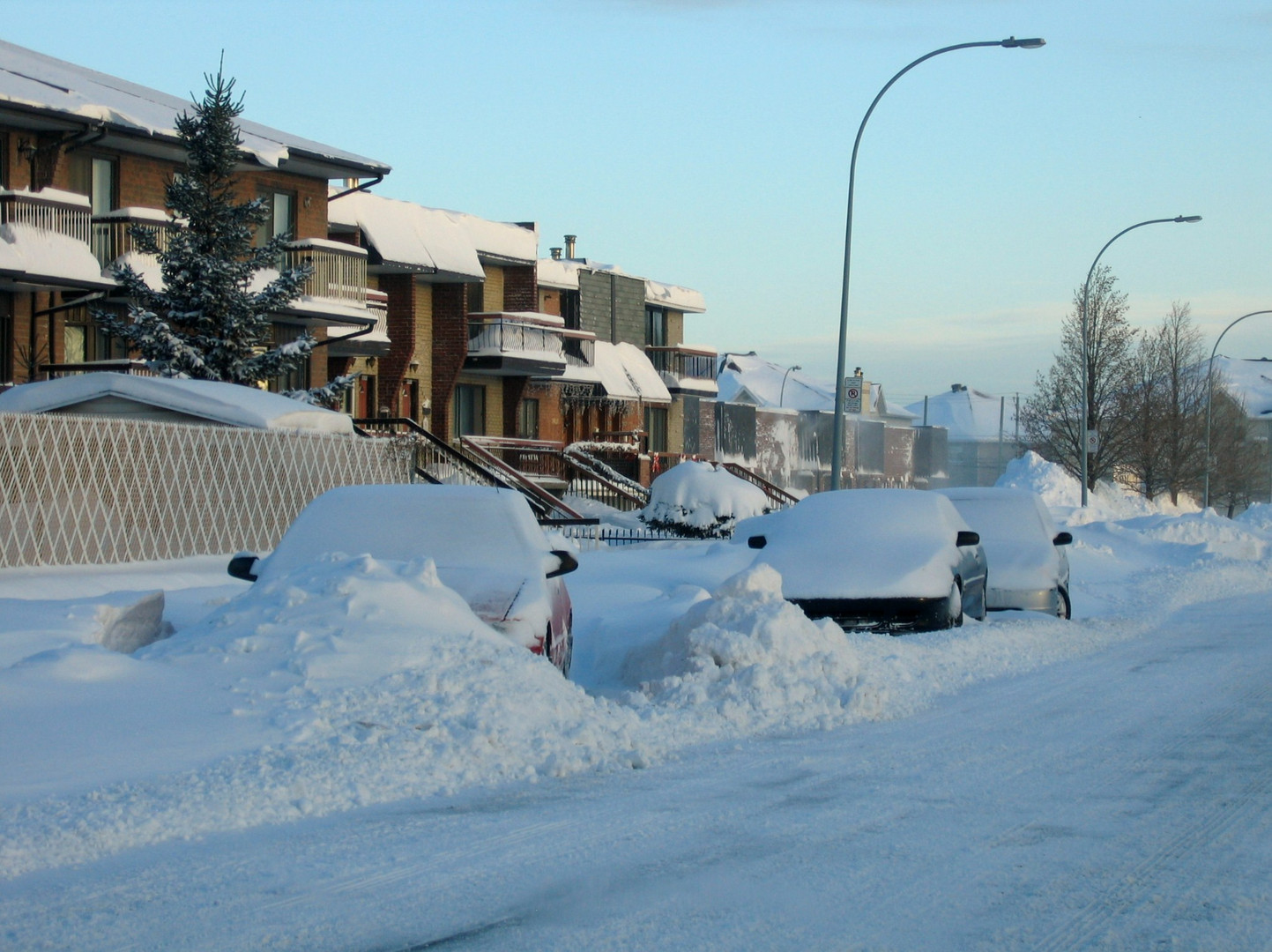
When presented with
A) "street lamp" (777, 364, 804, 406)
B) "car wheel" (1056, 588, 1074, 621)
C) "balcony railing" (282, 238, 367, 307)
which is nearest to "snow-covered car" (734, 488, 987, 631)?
"car wheel" (1056, 588, 1074, 621)

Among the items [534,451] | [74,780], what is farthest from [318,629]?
[534,451]

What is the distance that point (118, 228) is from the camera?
91.3 ft

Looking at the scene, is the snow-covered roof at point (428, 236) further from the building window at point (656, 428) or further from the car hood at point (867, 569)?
the car hood at point (867, 569)

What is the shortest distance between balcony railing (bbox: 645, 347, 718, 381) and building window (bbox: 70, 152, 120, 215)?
98.1ft

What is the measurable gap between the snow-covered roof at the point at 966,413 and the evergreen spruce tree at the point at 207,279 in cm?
7229

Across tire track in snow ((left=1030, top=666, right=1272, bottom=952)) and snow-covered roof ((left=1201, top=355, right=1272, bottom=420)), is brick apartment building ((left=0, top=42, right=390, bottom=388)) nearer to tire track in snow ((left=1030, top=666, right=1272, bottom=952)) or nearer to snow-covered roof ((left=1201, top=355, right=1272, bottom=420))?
tire track in snow ((left=1030, top=666, right=1272, bottom=952))

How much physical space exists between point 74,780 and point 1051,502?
145 feet

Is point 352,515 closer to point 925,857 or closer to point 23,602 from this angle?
point 23,602

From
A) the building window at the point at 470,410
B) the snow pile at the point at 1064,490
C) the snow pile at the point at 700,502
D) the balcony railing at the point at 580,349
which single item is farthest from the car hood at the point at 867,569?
the balcony railing at the point at 580,349

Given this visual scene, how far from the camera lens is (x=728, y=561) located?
69.3 ft

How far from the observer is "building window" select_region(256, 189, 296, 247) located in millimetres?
33469

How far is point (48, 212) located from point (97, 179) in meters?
2.93

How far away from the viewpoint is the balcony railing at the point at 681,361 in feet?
191

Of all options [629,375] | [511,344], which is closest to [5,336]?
[511,344]
